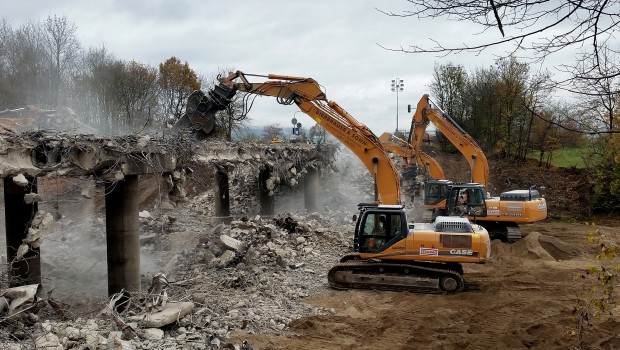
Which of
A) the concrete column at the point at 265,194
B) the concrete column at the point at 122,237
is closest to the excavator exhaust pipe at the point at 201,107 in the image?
the concrete column at the point at 122,237

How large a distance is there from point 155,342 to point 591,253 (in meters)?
13.4

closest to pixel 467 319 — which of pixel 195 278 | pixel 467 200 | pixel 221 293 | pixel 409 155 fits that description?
pixel 221 293

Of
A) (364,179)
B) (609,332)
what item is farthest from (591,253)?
(364,179)

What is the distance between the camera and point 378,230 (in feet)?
36.1

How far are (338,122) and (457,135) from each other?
20.7ft

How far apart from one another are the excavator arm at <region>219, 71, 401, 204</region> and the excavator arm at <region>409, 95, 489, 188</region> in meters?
5.47

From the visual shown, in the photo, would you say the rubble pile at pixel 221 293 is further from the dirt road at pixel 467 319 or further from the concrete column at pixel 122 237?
the concrete column at pixel 122 237

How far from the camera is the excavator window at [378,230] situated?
35.7ft

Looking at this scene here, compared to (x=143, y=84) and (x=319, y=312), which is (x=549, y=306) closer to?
(x=319, y=312)

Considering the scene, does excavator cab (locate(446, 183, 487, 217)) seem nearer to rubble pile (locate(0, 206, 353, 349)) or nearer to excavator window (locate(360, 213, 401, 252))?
rubble pile (locate(0, 206, 353, 349))

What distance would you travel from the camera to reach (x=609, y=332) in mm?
8242

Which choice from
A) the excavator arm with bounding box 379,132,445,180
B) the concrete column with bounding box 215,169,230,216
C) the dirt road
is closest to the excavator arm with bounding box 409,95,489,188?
the excavator arm with bounding box 379,132,445,180

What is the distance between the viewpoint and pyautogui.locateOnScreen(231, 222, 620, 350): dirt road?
8070 mm

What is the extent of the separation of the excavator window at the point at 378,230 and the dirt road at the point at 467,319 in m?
0.98
